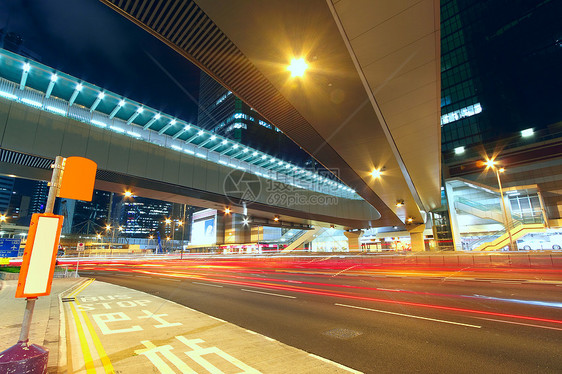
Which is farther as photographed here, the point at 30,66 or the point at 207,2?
the point at 30,66

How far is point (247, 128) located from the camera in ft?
323


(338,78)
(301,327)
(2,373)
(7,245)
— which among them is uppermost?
(338,78)

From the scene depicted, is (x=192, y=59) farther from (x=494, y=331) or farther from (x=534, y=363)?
(x=494, y=331)

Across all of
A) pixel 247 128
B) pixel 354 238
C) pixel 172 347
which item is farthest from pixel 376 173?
pixel 247 128

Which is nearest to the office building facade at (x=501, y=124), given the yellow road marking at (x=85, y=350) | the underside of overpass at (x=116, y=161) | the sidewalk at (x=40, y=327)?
the underside of overpass at (x=116, y=161)

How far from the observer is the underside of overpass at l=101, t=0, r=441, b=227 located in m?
5.82

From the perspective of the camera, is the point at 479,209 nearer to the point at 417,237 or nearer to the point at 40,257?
the point at 417,237

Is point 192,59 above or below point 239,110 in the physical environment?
below

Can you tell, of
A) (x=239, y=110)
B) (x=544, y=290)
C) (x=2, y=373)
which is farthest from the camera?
(x=239, y=110)

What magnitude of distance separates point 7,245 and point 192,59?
21281 millimetres

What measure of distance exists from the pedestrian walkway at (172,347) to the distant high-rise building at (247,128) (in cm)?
8654

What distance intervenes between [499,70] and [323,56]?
72.2 metres

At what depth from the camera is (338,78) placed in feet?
26.6

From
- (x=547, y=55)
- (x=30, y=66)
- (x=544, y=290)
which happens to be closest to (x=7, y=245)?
(x=30, y=66)
